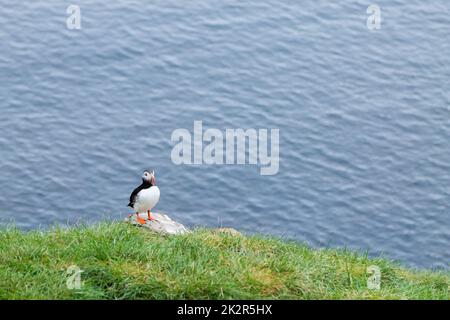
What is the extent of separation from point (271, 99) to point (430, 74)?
32.4 ft

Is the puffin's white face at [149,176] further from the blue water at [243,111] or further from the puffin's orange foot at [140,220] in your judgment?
the blue water at [243,111]

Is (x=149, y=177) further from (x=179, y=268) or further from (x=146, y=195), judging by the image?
(x=179, y=268)

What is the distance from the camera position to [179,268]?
14.9 metres

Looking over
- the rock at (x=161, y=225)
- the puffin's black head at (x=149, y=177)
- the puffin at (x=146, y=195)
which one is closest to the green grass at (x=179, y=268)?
the rock at (x=161, y=225)

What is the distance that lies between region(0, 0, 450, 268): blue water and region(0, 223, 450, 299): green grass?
77.8 ft

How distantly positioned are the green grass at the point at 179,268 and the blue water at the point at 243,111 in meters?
23.7

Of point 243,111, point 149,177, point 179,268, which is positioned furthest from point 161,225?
point 243,111

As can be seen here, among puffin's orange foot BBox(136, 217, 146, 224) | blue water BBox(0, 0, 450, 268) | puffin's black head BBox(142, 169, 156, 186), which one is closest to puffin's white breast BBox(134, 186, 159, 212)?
puffin's black head BBox(142, 169, 156, 186)

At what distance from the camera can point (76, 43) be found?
53.1 meters

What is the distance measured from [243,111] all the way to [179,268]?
34247 mm

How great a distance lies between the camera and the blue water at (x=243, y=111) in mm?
43594

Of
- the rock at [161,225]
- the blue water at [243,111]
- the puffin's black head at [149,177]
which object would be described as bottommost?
the rock at [161,225]

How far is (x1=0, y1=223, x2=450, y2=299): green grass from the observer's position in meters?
14.3


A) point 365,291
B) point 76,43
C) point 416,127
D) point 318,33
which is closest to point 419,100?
point 416,127
